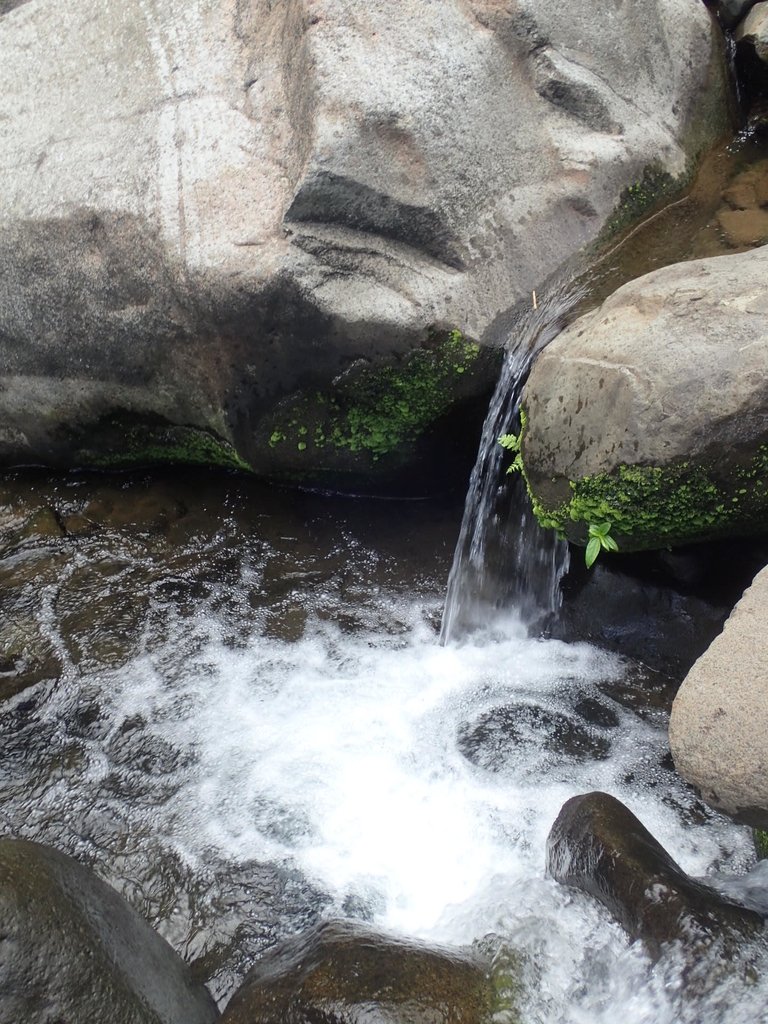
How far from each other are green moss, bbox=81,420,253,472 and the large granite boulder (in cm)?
232

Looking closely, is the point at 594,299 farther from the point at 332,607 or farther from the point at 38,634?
the point at 38,634

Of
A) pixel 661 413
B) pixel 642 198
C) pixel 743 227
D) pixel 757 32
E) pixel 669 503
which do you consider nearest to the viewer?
pixel 661 413

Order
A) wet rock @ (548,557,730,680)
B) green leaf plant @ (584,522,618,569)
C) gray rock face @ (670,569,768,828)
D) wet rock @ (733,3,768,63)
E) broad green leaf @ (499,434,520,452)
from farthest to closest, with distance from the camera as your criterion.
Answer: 1. wet rock @ (733,3,768,63)
2. broad green leaf @ (499,434,520,452)
3. wet rock @ (548,557,730,680)
4. green leaf plant @ (584,522,618,569)
5. gray rock face @ (670,569,768,828)

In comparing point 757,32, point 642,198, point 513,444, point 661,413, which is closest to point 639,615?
point 513,444

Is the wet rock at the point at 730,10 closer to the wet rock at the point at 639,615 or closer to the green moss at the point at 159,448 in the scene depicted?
the wet rock at the point at 639,615

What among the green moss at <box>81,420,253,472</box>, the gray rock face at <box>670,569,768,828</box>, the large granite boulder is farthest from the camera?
the green moss at <box>81,420,253,472</box>

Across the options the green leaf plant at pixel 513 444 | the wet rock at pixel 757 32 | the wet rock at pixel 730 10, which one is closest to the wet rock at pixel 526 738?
the green leaf plant at pixel 513 444

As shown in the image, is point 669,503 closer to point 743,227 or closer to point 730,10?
point 743,227

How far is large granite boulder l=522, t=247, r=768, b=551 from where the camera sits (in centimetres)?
373

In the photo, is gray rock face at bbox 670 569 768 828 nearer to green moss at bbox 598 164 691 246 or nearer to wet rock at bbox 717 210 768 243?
wet rock at bbox 717 210 768 243

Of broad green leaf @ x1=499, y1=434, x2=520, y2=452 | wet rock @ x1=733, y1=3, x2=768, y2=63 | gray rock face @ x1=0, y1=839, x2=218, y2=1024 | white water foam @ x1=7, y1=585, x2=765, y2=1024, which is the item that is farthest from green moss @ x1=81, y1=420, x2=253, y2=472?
wet rock @ x1=733, y1=3, x2=768, y2=63

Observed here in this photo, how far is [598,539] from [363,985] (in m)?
2.28

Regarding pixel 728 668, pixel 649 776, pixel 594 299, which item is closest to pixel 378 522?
pixel 594 299

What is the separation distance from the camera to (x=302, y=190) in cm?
466
